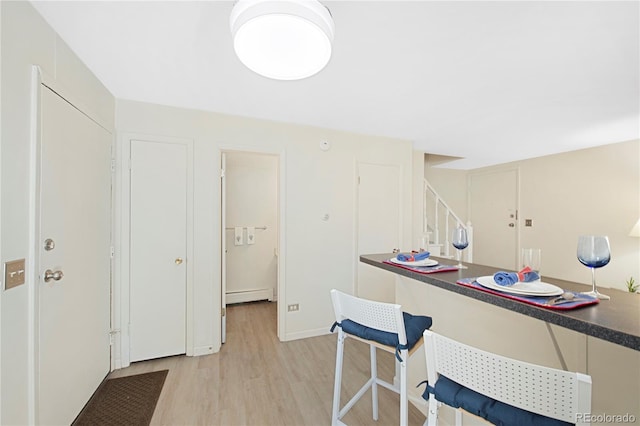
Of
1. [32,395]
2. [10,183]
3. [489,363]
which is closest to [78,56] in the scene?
[10,183]

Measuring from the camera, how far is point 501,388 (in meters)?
0.74

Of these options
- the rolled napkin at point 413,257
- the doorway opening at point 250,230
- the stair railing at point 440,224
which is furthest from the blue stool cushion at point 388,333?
the doorway opening at point 250,230

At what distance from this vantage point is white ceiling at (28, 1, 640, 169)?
52.4 inches

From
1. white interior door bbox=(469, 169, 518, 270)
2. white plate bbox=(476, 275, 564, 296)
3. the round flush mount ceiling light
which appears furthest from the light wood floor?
white interior door bbox=(469, 169, 518, 270)

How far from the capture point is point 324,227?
304cm

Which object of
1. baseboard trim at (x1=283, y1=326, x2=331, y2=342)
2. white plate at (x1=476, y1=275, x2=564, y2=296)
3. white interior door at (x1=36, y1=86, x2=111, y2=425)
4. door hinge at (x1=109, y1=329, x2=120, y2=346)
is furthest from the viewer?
baseboard trim at (x1=283, y1=326, x2=331, y2=342)

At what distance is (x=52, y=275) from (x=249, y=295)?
2.76 metres

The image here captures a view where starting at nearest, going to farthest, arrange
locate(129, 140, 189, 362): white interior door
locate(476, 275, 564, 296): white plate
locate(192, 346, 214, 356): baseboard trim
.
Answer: locate(476, 275, 564, 296): white plate → locate(129, 140, 189, 362): white interior door → locate(192, 346, 214, 356): baseboard trim

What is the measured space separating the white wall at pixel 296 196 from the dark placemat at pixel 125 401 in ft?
1.56

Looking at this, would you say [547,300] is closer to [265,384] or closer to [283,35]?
[283,35]

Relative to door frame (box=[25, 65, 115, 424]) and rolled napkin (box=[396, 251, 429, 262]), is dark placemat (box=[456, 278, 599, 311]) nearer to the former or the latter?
rolled napkin (box=[396, 251, 429, 262])

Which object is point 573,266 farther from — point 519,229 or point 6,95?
point 6,95

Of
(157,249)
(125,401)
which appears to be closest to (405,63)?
(157,249)

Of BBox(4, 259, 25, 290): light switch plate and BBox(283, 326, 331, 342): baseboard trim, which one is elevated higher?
BBox(4, 259, 25, 290): light switch plate
